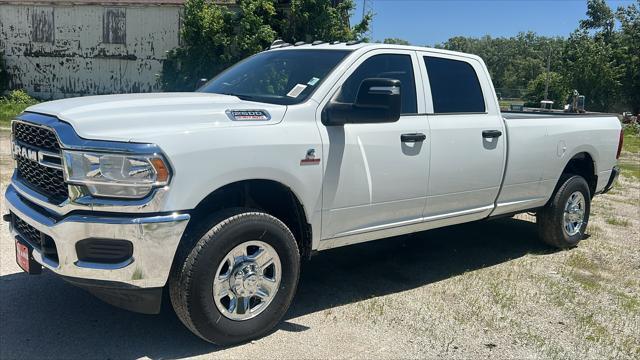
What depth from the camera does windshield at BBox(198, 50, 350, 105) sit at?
4219mm

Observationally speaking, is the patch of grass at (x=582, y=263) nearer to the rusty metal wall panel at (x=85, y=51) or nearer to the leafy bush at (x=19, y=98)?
the rusty metal wall panel at (x=85, y=51)

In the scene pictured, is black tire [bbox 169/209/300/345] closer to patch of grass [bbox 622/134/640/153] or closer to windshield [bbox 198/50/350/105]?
windshield [bbox 198/50/350/105]

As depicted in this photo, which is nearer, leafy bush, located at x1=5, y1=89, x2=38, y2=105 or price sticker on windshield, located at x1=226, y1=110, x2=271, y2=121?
price sticker on windshield, located at x1=226, y1=110, x2=271, y2=121

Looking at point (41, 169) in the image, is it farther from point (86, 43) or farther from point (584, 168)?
point (86, 43)

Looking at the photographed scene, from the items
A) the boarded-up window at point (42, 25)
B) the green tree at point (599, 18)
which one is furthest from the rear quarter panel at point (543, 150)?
the green tree at point (599, 18)

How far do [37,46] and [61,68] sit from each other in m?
1.23

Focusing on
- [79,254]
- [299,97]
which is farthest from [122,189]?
[299,97]

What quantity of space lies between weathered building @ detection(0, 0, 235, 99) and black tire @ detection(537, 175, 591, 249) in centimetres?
1692

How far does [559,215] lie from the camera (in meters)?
6.28

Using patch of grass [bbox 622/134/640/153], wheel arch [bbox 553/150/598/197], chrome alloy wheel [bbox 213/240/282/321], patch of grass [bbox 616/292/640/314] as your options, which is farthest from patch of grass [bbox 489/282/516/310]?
patch of grass [bbox 622/134/640/153]

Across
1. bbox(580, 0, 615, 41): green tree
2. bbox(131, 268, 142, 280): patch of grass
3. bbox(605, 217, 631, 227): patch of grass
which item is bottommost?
bbox(605, 217, 631, 227): patch of grass

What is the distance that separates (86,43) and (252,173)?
20.4 m

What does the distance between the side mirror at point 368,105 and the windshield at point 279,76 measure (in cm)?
24

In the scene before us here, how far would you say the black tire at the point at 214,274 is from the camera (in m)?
3.43
